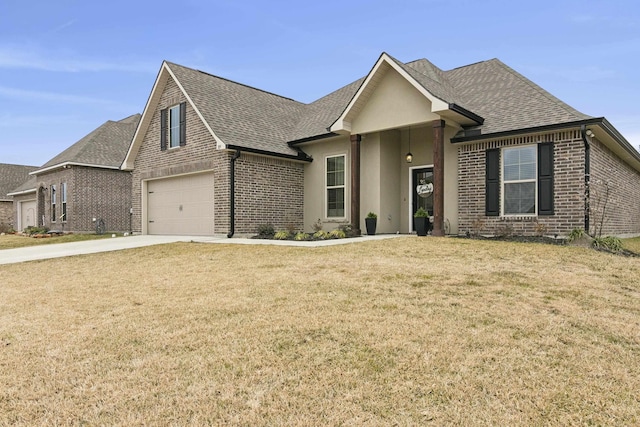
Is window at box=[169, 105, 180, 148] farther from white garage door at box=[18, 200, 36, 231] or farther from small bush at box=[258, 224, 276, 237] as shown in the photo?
white garage door at box=[18, 200, 36, 231]

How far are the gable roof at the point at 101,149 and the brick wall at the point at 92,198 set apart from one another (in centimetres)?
42

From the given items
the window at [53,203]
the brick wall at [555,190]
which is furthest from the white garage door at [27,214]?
the brick wall at [555,190]

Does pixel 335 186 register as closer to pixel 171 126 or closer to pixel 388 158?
pixel 388 158

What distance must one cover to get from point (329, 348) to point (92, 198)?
2264 centimetres

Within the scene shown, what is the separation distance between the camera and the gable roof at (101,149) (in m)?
22.7

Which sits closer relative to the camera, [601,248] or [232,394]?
[232,394]

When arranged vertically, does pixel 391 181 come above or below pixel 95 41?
below

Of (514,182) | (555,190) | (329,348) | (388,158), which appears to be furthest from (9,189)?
(329,348)

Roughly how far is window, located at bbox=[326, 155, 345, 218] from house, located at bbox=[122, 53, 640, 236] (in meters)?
0.04

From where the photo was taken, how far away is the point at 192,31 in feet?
57.4

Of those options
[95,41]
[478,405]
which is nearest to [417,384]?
[478,405]

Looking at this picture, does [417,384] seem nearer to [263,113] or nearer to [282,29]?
[263,113]

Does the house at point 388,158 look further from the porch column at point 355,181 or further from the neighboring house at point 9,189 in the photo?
the neighboring house at point 9,189

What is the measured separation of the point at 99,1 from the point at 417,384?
1636 cm
